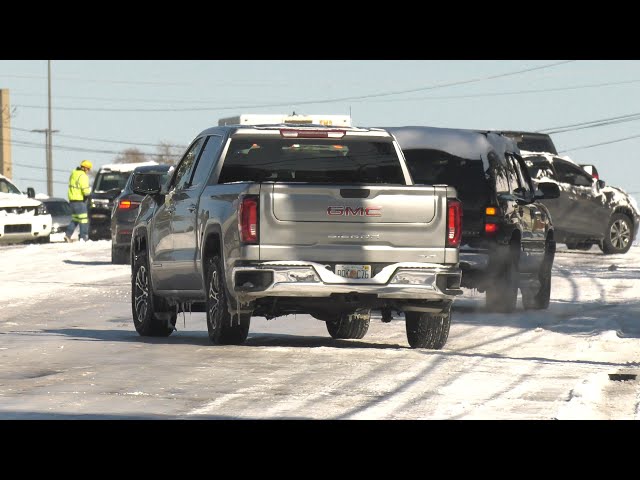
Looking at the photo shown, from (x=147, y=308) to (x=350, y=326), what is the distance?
6.55ft

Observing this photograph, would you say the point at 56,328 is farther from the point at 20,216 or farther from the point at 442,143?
the point at 20,216

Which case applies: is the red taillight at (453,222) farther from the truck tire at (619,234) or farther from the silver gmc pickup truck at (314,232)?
the truck tire at (619,234)

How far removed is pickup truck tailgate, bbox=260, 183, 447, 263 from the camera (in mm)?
14234

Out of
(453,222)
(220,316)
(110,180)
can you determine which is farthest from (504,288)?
(110,180)

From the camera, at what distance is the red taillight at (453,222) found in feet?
47.7

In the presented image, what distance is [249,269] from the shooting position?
14.2 meters

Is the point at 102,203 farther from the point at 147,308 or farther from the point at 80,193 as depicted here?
the point at 147,308

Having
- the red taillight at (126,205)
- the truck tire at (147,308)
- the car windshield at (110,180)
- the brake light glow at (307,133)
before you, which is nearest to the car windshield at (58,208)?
the car windshield at (110,180)

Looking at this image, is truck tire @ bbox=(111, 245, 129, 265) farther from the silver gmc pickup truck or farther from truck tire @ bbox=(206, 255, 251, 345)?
truck tire @ bbox=(206, 255, 251, 345)

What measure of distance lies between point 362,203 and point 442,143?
5048 mm

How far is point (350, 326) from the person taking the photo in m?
16.8

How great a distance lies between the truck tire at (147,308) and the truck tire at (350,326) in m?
1.58
